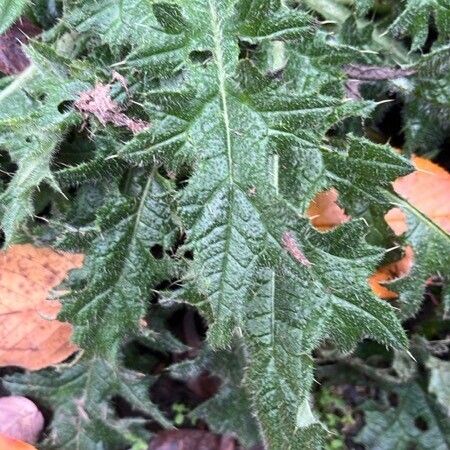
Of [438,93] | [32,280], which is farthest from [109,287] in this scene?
[438,93]

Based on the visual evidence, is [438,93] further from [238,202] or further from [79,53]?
[79,53]

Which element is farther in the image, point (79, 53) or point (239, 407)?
point (239, 407)

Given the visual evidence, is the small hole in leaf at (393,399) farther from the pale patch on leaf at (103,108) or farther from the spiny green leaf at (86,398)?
the pale patch on leaf at (103,108)

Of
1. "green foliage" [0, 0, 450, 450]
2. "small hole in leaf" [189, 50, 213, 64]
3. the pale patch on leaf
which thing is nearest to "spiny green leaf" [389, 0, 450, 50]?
"green foliage" [0, 0, 450, 450]

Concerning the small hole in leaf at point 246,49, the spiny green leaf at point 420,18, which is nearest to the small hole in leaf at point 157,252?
the small hole in leaf at point 246,49

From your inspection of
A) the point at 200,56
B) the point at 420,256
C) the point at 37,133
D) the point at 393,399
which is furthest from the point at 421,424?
the point at 37,133

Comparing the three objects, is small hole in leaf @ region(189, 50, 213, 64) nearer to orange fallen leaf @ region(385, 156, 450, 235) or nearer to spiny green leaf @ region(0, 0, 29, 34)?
spiny green leaf @ region(0, 0, 29, 34)
